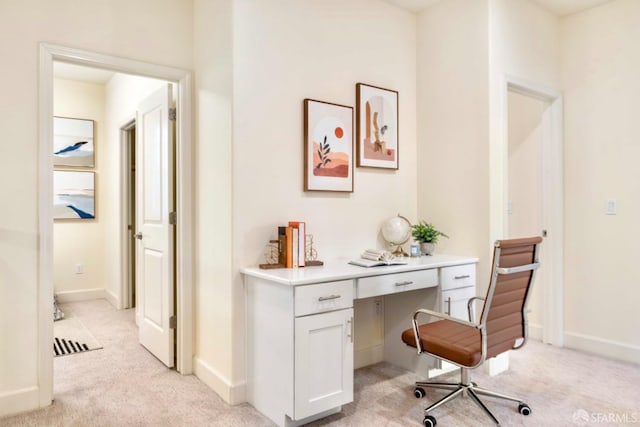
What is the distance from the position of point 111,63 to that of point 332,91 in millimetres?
1431

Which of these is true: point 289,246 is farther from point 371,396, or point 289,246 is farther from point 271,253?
point 371,396

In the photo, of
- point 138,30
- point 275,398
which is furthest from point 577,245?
point 138,30

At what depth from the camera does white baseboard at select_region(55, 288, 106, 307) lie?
5133 millimetres

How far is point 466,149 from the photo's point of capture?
3168 millimetres

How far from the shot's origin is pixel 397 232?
3105mm

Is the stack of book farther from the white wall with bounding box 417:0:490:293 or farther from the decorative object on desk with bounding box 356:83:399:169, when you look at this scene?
the white wall with bounding box 417:0:490:293

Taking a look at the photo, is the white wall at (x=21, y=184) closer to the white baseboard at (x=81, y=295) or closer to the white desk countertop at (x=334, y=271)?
the white desk countertop at (x=334, y=271)

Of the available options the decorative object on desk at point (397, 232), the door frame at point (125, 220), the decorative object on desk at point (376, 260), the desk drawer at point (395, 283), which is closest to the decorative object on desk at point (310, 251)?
the decorative object on desk at point (376, 260)

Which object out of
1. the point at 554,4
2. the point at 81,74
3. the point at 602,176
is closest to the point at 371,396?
the point at 602,176

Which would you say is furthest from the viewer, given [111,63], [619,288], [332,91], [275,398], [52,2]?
[619,288]

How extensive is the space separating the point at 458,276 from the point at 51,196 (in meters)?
2.60

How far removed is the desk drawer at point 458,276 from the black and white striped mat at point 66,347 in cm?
287

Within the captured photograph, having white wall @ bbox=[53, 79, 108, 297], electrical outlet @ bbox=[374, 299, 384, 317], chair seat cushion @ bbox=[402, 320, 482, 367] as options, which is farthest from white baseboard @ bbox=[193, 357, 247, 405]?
white wall @ bbox=[53, 79, 108, 297]

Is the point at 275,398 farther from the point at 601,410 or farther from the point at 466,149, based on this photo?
the point at 466,149
